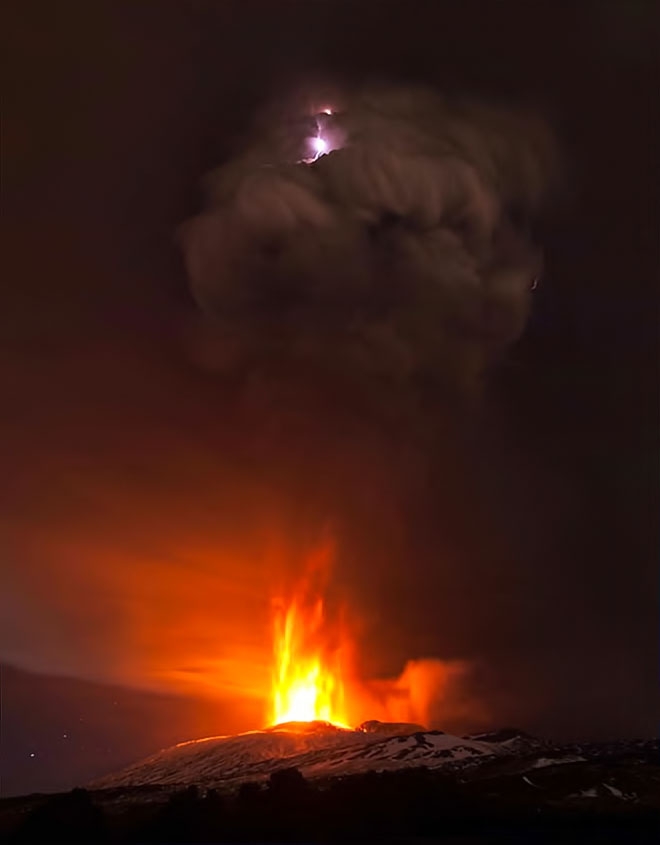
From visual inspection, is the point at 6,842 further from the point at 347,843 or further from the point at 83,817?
the point at 347,843

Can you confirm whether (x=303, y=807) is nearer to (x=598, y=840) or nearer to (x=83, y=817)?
(x=83, y=817)

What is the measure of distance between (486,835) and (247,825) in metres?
47.1

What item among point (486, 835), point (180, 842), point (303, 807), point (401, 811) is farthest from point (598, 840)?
point (180, 842)

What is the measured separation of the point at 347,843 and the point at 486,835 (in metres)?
35.4

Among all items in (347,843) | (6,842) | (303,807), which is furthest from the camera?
(303,807)

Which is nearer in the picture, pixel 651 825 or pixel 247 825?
pixel 247 825

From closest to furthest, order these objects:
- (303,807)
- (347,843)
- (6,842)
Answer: (347,843) < (6,842) < (303,807)

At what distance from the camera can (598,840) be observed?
165 meters

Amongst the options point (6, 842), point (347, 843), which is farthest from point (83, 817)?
point (347, 843)

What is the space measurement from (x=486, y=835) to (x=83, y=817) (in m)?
78.9

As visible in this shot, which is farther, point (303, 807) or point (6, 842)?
point (303, 807)

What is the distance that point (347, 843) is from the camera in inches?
6265

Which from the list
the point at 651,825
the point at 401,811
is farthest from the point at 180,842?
the point at 651,825

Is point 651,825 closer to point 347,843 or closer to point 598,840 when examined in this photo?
point 598,840
